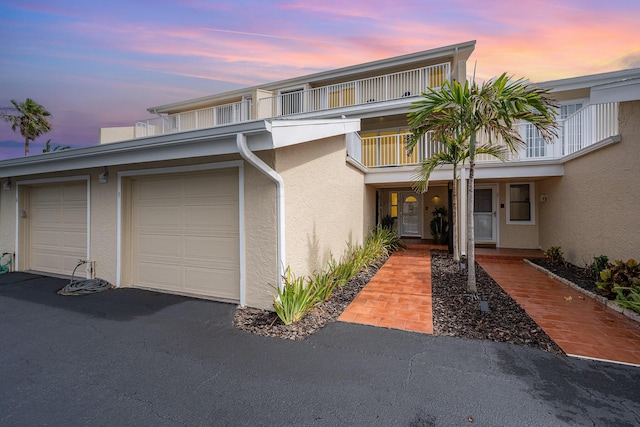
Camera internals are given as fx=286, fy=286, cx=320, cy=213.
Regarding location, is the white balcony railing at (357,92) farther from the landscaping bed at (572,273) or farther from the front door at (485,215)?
the landscaping bed at (572,273)

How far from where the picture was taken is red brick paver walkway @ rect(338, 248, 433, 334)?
4.35m

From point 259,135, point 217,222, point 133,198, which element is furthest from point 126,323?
point 259,135

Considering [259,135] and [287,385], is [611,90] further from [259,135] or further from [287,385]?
[287,385]

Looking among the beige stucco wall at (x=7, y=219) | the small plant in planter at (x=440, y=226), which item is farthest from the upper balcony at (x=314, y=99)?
the beige stucco wall at (x=7, y=219)

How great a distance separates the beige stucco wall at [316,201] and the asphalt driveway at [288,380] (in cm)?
169

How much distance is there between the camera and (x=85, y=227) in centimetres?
672

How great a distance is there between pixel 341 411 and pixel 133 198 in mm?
5856

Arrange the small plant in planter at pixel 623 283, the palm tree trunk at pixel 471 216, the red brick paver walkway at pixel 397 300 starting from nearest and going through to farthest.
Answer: the red brick paver walkway at pixel 397 300 < the small plant in planter at pixel 623 283 < the palm tree trunk at pixel 471 216

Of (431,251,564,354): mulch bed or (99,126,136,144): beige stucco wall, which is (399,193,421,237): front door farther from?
(99,126,136,144): beige stucco wall

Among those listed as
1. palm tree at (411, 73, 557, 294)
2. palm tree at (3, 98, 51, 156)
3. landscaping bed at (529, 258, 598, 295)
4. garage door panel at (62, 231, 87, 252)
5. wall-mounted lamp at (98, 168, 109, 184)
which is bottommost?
landscaping bed at (529, 258, 598, 295)

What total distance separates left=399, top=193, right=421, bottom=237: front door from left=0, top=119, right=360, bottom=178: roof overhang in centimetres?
827

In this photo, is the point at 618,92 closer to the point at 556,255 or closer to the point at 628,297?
the point at 628,297

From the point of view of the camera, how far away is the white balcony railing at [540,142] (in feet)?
21.8

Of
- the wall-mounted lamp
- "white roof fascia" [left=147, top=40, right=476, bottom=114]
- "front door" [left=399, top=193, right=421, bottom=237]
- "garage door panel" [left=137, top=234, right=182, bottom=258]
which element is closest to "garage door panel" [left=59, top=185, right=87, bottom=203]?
the wall-mounted lamp
